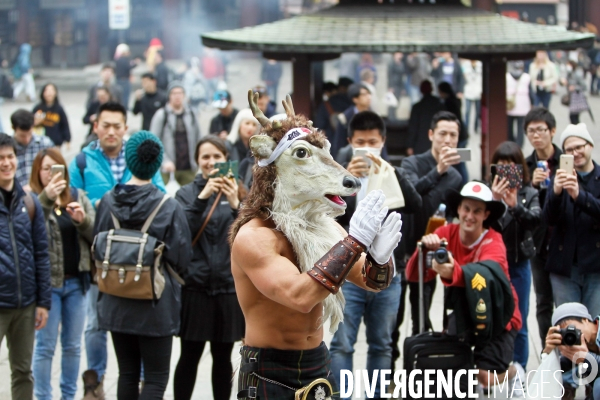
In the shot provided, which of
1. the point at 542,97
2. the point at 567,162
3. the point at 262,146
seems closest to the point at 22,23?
the point at 542,97

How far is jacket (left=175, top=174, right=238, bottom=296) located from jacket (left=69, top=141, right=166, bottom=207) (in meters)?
0.88

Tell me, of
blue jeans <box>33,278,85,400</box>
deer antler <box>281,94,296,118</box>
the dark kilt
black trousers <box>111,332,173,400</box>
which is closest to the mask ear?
deer antler <box>281,94,296,118</box>

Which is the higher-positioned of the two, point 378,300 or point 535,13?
point 535,13

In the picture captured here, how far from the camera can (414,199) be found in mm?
5977

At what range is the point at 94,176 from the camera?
256 inches

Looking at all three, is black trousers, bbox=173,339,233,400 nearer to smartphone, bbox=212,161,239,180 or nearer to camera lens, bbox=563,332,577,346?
smartphone, bbox=212,161,239,180

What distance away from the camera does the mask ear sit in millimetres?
3912

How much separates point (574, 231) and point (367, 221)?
2886mm

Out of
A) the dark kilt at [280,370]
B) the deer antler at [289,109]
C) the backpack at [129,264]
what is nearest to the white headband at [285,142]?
the deer antler at [289,109]

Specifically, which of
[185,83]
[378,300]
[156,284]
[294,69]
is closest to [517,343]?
[378,300]

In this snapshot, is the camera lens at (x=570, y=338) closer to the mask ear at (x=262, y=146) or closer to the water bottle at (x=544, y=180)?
the water bottle at (x=544, y=180)

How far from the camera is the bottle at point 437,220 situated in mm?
5973

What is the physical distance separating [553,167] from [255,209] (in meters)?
A: 3.38

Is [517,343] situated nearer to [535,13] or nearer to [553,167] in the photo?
[553,167]
